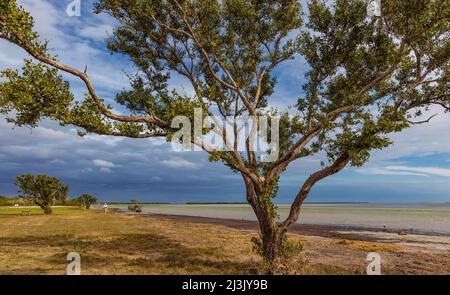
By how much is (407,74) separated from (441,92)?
7.37ft

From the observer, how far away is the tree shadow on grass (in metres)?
20.5

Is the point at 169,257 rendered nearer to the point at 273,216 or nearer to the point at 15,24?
the point at 273,216

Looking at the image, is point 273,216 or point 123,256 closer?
point 273,216

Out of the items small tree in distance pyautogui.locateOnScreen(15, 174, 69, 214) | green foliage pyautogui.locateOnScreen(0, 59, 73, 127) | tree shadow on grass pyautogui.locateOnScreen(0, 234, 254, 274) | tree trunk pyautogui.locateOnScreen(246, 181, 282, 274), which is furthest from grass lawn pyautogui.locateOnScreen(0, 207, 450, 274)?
small tree in distance pyautogui.locateOnScreen(15, 174, 69, 214)

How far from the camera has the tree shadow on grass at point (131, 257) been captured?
20.5m

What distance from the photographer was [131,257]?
2442 cm

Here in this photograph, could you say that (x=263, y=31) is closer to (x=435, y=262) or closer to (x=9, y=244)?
(x=435, y=262)

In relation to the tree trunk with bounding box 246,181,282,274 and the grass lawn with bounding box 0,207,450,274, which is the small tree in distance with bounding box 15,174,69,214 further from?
the tree trunk with bounding box 246,181,282,274

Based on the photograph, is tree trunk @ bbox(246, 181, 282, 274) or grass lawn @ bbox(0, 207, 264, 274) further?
grass lawn @ bbox(0, 207, 264, 274)

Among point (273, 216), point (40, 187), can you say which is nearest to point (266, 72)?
point (273, 216)

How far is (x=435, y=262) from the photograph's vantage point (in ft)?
84.8

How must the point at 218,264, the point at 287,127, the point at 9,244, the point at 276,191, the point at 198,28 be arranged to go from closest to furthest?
the point at 276,191, the point at 198,28, the point at 218,264, the point at 287,127, the point at 9,244

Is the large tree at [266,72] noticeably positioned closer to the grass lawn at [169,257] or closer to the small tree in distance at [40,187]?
the grass lawn at [169,257]

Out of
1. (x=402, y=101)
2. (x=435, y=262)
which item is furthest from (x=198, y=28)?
(x=435, y=262)
